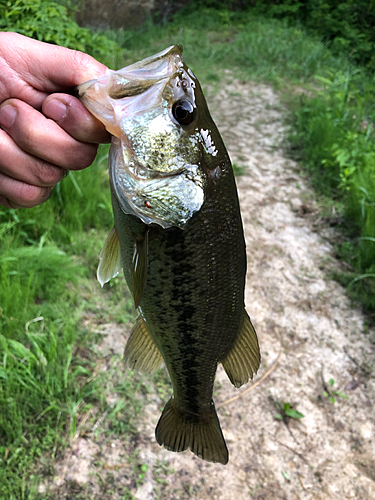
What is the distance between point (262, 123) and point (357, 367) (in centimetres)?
483

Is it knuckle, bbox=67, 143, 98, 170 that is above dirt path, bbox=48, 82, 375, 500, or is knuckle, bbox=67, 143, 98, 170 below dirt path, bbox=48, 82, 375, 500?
above

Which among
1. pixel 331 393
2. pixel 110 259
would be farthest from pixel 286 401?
pixel 110 259

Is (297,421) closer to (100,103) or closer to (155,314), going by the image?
(155,314)

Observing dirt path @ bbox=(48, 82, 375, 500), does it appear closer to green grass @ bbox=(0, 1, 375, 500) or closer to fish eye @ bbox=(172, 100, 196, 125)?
green grass @ bbox=(0, 1, 375, 500)

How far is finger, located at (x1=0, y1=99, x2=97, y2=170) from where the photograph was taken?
1.32 meters

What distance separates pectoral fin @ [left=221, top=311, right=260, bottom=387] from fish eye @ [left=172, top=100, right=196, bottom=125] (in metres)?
0.76

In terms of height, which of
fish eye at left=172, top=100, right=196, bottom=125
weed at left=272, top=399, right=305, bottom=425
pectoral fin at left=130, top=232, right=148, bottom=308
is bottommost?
weed at left=272, top=399, right=305, bottom=425

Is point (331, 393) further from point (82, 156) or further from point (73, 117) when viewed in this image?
point (73, 117)

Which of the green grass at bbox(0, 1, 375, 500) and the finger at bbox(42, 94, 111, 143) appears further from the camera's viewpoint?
the green grass at bbox(0, 1, 375, 500)

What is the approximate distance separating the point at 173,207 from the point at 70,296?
88.0 inches

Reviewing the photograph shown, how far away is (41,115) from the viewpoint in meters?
1.33

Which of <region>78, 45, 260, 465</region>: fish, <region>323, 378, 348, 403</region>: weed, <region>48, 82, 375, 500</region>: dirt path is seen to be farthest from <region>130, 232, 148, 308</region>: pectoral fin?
<region>323, 378, 348, 403</region>: weed

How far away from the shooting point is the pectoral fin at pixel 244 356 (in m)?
1.57

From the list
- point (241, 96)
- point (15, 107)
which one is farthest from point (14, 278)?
point (241, 96)
